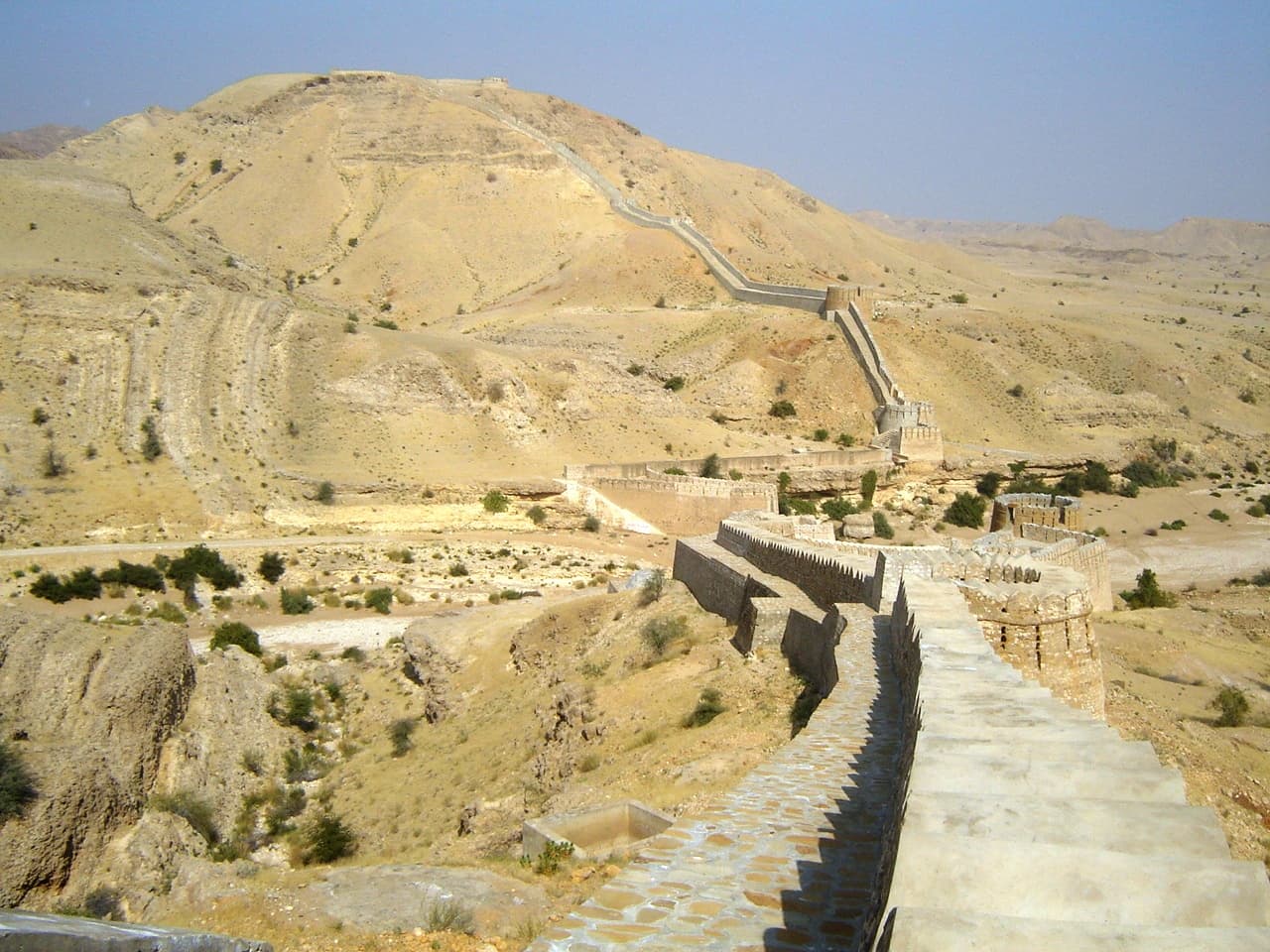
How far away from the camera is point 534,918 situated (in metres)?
6.18

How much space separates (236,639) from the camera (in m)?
20.5

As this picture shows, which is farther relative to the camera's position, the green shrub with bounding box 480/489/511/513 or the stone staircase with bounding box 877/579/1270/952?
the green shrub with bounding box 480/489/511/513

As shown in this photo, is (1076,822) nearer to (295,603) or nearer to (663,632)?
(663,632)

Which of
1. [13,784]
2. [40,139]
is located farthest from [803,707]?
[40,139]

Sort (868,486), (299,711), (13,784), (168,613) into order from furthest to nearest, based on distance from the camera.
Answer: (868,486)
(168,613)
(299,711)
(13,784)

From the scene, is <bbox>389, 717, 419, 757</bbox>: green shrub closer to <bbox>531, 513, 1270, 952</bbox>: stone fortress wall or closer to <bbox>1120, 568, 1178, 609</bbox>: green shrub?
<bbox>531, 513, 1270, 952</bbox>: stone fortress wall

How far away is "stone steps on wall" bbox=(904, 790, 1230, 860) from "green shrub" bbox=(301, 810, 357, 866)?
9824 mm

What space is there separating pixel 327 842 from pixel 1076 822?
10337 mm

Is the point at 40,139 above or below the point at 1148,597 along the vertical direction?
above

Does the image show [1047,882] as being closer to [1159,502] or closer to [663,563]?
[663,563]

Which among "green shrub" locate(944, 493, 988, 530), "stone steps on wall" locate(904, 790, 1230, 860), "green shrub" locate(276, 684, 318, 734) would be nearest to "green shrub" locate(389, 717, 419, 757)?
"green shrub" locate(276, 684, 318, 734)

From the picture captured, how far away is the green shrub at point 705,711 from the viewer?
11.3 m

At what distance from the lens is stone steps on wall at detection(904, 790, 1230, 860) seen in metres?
3.22

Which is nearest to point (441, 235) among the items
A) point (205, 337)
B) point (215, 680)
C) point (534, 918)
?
point (205, 337)
